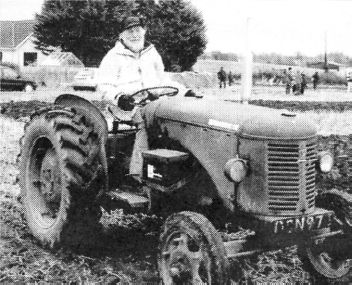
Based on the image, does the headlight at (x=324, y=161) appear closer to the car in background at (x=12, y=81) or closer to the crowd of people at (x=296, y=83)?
the crowd of people at (x=296, y=83)

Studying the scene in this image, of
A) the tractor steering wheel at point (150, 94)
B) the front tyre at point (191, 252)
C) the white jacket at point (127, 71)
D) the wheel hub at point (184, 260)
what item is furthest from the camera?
the white jacket at point (127, 71)

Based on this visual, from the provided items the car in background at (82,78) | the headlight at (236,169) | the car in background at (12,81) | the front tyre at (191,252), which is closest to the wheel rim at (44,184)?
the front tyre at (191,252)

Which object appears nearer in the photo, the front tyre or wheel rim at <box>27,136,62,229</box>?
the front tyre

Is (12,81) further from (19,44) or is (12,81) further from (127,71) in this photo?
(127,71)

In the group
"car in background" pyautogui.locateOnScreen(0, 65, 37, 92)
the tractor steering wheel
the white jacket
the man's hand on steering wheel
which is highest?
"car in background" pyautogui.locateOnScreen(0, 65, 37, 92)

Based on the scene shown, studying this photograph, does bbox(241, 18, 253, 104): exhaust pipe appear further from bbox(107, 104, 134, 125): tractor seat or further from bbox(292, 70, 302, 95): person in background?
bbox(292, 70, 302, 95): person in background

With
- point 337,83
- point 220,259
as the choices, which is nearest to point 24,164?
point 220,259

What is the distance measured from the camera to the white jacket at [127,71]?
216 inches

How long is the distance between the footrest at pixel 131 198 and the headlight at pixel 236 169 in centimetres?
104

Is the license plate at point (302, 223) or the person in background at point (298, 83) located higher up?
the person in background at point (298, 83)

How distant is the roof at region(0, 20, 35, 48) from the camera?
5345 centimetres

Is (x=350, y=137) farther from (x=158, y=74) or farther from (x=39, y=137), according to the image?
(x=39, y=137)

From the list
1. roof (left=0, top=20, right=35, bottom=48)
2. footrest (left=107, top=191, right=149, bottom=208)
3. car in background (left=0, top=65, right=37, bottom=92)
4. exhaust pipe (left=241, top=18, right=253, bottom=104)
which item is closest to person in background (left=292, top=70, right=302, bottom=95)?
car in background (left=0, top=65, right=37, bottom=92)

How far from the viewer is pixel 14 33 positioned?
5378cm
